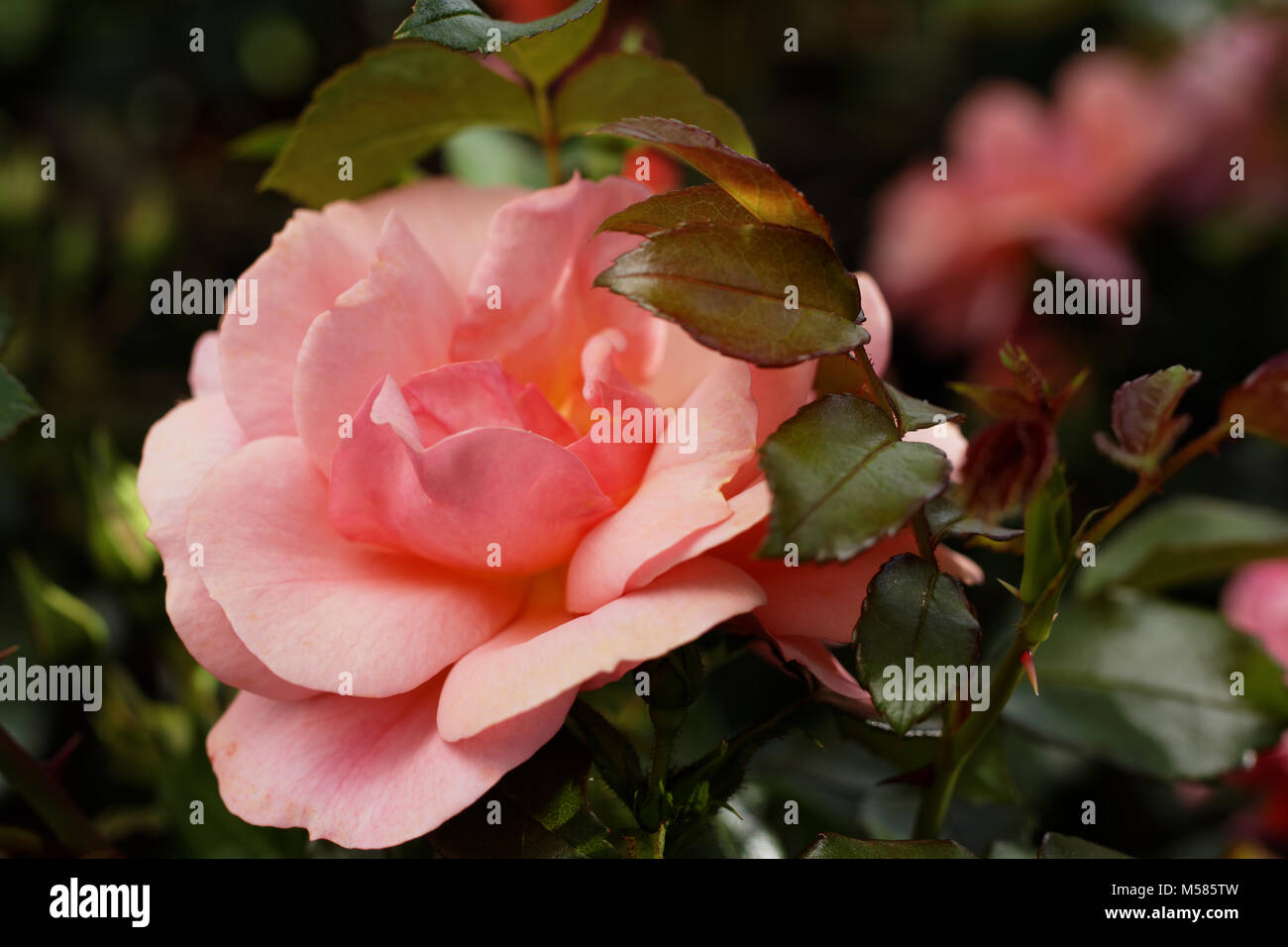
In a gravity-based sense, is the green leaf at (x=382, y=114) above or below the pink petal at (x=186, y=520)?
above

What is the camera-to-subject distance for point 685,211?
0.30 metres

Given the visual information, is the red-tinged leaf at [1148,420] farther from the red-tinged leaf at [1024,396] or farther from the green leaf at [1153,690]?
the green leaf at [1153,690]

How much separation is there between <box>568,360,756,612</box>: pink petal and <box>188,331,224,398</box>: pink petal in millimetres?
159

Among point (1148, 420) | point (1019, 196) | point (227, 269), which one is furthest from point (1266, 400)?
point (227, 269)

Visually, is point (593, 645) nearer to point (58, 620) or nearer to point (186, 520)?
point (186, 520)

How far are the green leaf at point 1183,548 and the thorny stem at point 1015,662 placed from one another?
212 mm

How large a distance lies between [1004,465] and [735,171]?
4.1 inches

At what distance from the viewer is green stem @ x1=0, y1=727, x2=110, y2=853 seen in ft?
1.17

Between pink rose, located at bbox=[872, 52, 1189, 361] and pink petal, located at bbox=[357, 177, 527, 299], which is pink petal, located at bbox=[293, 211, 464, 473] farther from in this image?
pink rose, located at bbox=[872, 52, 1189, 361]

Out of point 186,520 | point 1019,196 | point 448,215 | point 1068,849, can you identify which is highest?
point 1019,196

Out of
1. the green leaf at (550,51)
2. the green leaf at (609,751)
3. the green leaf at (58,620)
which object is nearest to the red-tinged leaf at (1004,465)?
the green leaf at (609,751)

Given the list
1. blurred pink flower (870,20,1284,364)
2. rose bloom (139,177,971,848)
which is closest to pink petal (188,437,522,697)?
rose bloom (139,177,971,848)

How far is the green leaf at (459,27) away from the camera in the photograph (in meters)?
0.28
